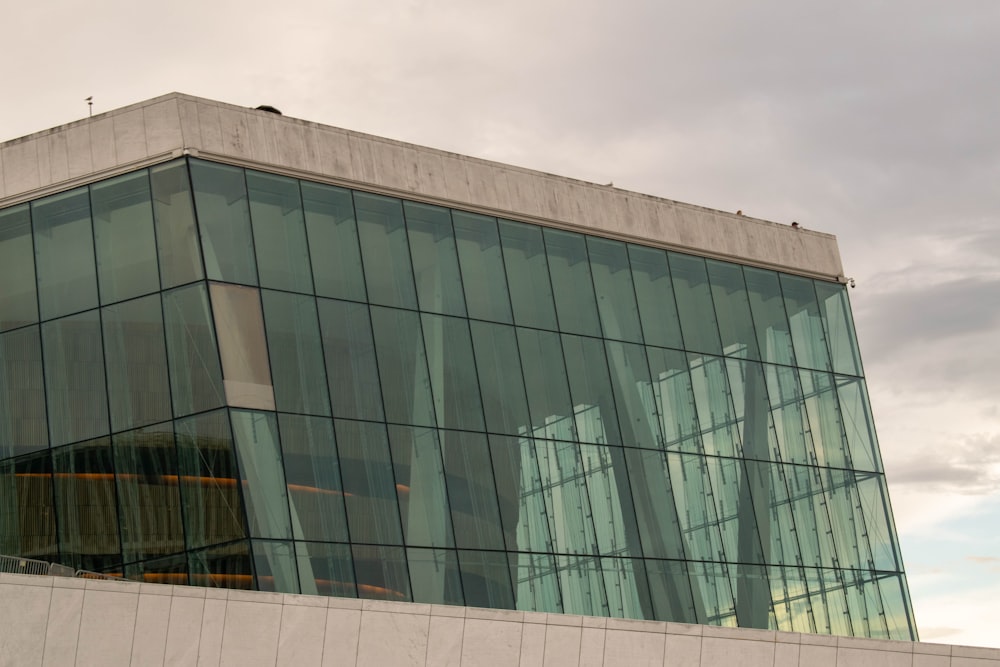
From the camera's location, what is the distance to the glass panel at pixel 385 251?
122ft

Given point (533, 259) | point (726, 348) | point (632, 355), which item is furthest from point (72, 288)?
point (726, 348)

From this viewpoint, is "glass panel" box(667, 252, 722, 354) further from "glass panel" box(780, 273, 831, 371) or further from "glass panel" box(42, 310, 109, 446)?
"glass panel" box(42, 310, 109, 446)

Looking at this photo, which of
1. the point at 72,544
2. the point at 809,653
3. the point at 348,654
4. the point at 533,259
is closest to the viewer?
the point at 348,654

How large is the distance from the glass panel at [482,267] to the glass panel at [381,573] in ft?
24.0

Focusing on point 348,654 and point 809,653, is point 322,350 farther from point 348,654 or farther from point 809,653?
point 809,653

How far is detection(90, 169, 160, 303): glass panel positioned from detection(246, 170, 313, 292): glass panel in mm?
2513

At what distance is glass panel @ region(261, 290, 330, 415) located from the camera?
113 ft

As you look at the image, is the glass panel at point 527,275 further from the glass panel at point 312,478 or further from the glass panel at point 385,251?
the glass panel at point 312,478

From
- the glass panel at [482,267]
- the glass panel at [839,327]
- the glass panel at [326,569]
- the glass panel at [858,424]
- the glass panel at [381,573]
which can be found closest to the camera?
the glass panel at [326,569]

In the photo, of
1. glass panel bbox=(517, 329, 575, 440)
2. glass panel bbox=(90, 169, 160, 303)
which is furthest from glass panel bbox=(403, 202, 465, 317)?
glass panel bbox=(90, 169, 160, 303)

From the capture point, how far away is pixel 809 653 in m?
31.1

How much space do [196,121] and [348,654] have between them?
572 inches

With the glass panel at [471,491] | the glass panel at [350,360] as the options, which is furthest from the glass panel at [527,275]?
the glass panel at [350,360]

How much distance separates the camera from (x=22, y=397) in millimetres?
34969
